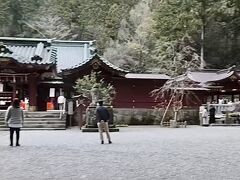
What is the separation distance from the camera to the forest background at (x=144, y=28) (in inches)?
1462

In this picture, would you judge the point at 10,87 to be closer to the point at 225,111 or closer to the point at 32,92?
the point at 32,92

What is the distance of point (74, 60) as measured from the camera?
107 ft

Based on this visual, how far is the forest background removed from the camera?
1462 inches

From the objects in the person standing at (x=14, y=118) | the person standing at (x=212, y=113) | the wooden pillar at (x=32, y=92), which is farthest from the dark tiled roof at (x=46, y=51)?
the person standing at (x=14, y=118)

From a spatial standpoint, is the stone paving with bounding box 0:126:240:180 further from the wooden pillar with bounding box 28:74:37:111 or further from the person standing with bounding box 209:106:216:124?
the person standing with bounding box 209:106:216:124

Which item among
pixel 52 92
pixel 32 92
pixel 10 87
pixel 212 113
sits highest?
pixel 10 87

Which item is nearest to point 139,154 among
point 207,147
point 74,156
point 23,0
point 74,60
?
point 74,156

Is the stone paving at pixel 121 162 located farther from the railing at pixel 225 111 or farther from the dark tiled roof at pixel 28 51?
the railing at pixel 225 111

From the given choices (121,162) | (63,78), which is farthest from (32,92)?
(121,162)

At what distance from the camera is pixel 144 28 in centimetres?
3872

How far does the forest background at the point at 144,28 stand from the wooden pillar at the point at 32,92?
11.9 m

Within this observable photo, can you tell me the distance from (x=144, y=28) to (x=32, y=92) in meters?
16.0

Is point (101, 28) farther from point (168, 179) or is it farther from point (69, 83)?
point (168, 179)

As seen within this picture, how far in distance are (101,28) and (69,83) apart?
16211 mm
